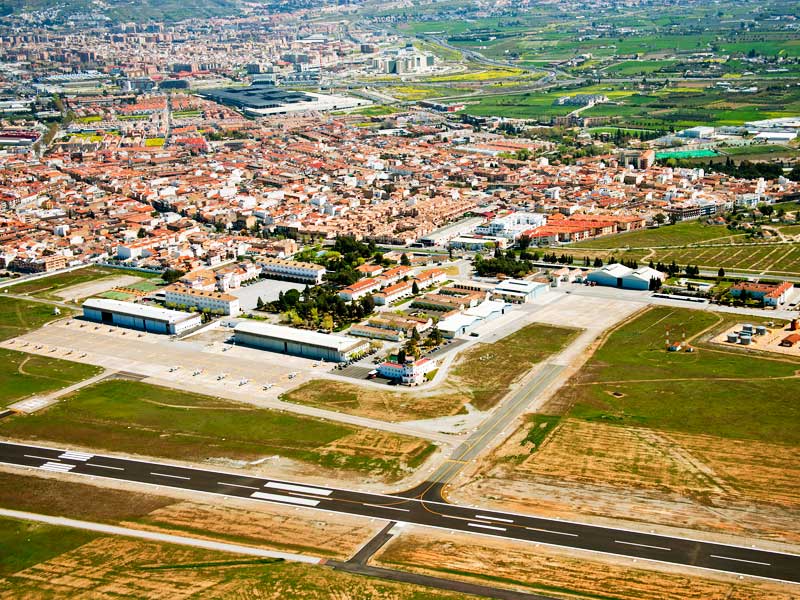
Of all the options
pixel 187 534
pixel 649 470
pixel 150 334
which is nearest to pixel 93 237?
pixel 150 334

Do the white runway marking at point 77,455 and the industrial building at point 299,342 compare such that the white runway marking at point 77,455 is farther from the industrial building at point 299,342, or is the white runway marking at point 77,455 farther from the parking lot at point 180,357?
the industrial building at point 299,342

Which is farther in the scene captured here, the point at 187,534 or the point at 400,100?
the point at 400,100

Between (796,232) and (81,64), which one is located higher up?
(81,64)

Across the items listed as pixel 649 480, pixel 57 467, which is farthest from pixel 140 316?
pixel 649 480

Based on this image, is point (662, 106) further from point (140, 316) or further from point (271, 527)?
point (271, 527)

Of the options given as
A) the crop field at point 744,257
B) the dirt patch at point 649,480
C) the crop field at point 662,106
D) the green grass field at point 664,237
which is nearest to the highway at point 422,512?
the dirt patch at point 649,480

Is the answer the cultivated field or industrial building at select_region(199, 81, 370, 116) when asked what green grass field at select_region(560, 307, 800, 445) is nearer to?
the cultivated field

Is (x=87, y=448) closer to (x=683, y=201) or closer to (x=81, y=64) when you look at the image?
(x=683, y=201)

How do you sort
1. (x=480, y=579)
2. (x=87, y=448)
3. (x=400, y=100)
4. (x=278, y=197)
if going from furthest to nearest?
(x=400, y=100) < (x=278, y=197) < (x=87, y=448) < (x=480, y=579)
